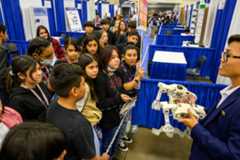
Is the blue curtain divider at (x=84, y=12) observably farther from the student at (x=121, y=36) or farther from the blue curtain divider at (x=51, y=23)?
the student at (x=121, y=36)

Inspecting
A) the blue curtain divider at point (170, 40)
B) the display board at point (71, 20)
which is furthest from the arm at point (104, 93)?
the display board at point (71, 20)

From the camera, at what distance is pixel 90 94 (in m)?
1.49

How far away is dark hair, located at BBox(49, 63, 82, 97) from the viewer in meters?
1.09

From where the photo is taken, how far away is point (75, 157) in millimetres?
1146

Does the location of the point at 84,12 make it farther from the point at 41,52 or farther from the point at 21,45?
the point at 41,52

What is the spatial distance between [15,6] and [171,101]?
4.25m

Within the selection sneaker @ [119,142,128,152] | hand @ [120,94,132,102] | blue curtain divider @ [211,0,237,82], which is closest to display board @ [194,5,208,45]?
blue curtain divider @ [211,0,237,82]

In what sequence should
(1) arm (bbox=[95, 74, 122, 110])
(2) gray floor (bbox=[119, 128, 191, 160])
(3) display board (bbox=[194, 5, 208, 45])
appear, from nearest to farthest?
(1) arm (bbox=[95, 74, 122, 110])
(2) gray floor (bbox=[119, 128, 191, 160])
(3) display board (bbox=[194, 5, 208, 45])

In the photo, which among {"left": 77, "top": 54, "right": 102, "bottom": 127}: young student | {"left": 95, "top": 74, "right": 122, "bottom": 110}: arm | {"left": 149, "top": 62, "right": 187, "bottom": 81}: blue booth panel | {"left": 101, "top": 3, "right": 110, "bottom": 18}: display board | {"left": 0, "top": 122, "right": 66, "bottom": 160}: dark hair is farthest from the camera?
{"left": 101, "top": 3, "right": 110, "bottom": 18}: display board

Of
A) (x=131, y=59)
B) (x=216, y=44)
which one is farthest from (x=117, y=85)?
(x=216, y=44)

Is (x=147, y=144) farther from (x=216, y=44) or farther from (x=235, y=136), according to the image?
(x=216, y=44)

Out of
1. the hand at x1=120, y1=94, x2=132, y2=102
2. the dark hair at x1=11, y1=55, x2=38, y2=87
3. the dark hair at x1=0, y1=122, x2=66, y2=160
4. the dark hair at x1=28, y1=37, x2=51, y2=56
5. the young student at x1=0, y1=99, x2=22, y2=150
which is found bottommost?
the hand at x1=120, y1=94, x2=132, y2=102

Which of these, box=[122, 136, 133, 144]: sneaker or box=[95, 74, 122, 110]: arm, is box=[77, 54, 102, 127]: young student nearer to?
box=[95, 74, 122, 110]: arm

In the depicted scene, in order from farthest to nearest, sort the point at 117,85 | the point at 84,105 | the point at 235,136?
1. the point at 117,85
2. the point at 84,105
3. the point at 235,136
